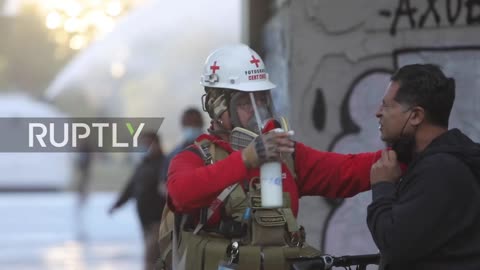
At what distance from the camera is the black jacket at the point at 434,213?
128 inches

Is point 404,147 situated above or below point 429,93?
below

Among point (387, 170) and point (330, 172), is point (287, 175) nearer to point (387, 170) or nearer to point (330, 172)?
point (330, 172)

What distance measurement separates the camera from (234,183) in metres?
3.61

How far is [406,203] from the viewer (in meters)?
3.30

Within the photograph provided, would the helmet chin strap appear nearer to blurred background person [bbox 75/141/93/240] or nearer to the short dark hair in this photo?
the short dark hair

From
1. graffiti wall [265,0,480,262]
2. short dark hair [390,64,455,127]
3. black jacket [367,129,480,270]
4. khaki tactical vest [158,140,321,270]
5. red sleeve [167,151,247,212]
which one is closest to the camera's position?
black jacket [367,129,480,270]

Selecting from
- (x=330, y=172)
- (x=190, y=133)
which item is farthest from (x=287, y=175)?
(x=190, y=133)

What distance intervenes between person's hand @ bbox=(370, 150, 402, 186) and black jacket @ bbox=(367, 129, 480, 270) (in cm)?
5

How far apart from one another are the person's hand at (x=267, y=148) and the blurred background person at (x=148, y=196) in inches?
171

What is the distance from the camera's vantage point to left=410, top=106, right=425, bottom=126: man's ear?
3.44 m

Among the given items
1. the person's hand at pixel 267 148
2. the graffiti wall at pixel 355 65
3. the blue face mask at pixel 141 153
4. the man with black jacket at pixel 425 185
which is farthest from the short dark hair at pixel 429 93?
the blue face mask at pixel 141 153

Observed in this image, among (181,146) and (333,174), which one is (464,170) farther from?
(181,146)

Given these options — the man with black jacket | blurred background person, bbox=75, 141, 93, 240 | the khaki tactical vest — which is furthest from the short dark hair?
blurred background person, bbox=75, 141, 93, 240

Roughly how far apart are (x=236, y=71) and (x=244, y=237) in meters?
0.62
